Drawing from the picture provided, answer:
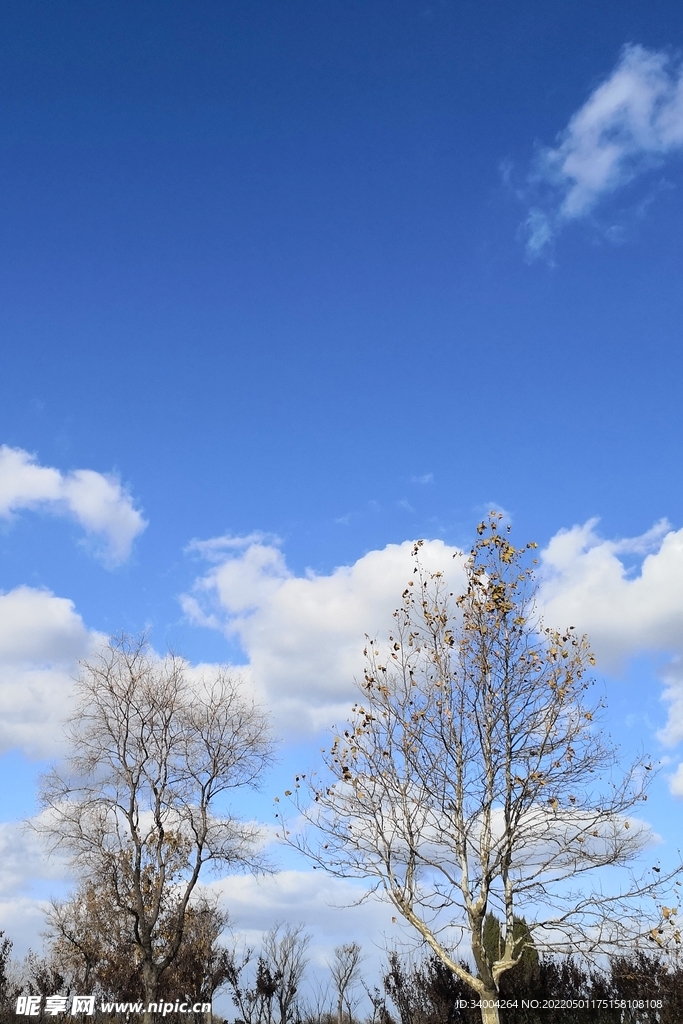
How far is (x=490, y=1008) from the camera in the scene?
47.3 ft

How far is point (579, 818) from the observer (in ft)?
49.8

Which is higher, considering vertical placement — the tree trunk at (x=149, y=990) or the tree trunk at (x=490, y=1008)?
the tree trunk at (x=149, y=990)

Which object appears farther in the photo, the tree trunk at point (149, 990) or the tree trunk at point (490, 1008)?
the tree trunk at point (149, 990)

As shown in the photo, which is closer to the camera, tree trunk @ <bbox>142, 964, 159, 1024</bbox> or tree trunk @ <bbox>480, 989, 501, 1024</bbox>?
tree trunk @ <bbox>480, 989, 501, 1024</bbox>

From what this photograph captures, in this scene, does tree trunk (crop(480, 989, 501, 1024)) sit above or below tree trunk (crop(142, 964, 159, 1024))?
below

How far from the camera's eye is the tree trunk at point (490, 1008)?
47.1 ft

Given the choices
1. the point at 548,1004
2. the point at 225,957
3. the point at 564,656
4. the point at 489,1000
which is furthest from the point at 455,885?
the point at 225,957

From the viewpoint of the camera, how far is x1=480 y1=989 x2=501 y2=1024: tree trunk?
47.1ft

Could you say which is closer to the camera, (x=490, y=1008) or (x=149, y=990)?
(x=490, y=1008)

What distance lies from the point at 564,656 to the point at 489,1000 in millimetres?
6325

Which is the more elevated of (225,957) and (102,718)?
(102,718)

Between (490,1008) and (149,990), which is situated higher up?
(149,990)

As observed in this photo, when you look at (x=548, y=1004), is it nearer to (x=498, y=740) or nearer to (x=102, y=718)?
(x=498, y=740)

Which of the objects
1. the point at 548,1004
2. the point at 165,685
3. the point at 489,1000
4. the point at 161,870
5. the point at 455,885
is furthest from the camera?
the point at 165,685
